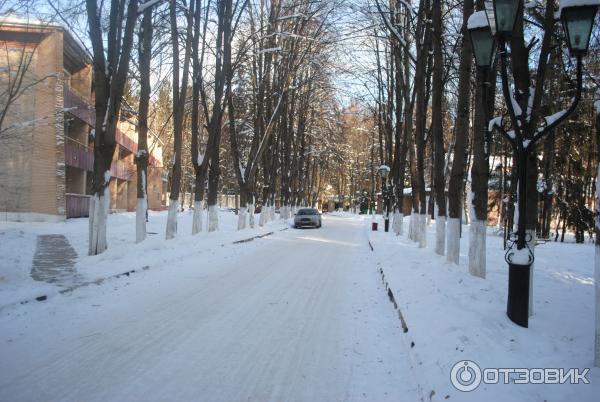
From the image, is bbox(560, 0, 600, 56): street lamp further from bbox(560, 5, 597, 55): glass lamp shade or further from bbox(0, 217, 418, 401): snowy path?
bbox(0, 217, 418, 401): snowy path

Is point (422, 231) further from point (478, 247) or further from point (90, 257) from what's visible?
point (90, 257)

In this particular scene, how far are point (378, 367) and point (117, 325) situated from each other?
3.29m

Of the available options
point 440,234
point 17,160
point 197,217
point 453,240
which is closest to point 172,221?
point 197,217

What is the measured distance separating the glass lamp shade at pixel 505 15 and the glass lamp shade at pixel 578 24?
22.8 inches

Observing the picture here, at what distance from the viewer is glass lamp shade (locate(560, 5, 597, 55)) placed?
5.07 meters

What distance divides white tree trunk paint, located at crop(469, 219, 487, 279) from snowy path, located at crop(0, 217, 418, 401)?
1.77 meters

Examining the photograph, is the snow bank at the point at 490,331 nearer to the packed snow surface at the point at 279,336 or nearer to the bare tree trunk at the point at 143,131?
the packed snow surface at the point at 279,336

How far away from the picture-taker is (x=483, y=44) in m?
6.54

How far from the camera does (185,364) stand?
4.80 metres

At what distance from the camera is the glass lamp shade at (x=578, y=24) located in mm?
5070

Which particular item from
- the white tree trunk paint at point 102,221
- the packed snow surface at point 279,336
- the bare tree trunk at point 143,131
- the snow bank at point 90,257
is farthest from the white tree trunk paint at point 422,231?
the white tree trunk paint at point 102,221

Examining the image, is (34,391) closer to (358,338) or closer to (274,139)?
(358,338)

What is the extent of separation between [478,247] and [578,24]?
4.59 meters

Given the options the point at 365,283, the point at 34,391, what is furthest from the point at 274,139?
the point at 34,391
